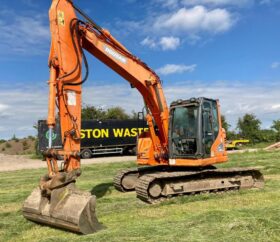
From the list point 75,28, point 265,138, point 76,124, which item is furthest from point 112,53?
point 265,138

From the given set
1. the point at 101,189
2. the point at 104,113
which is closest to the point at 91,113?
the point at 104,113

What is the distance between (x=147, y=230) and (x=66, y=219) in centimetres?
153

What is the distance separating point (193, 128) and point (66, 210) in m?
4.56

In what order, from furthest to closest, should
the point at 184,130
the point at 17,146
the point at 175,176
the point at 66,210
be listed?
the point at 17,146 → the point at 184,130 → the point at 175,176 → the point at 66,210

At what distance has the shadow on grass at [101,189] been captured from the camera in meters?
11.8

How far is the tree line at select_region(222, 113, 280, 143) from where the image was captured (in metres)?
43.6

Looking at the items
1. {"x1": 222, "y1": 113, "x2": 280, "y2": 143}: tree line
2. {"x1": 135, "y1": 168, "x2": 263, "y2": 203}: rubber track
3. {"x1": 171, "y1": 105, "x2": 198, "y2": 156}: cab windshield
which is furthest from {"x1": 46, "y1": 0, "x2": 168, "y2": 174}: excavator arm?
{"x1": 222, "y1": 113, "x2": 280, "y2": 143}: tree line

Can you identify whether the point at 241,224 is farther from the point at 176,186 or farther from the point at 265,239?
the point at 176,186

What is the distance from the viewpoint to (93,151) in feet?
106

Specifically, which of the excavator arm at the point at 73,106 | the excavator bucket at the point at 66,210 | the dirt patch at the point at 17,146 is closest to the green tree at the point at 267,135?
the dirt patch at the point at 17,146

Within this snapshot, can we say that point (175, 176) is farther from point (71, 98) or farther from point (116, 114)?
point (116, 114)

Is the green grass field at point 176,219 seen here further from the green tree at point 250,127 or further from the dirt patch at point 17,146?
the dirt patch at point 17,146

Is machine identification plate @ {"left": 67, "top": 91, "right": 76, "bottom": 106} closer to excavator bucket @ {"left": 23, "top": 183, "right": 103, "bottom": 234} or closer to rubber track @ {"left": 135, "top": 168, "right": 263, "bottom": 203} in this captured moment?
excavator bucket @ {"left": 23, "top": 183, "right": 103, "bottom": 234}

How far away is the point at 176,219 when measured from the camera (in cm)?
773
